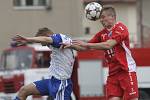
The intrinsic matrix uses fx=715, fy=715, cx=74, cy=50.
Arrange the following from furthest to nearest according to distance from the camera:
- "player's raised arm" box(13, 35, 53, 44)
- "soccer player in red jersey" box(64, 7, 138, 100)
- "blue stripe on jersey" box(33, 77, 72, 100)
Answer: "blue stripe on jersey" box(33, 77, 72, 100), "soccer player in red jersey" box(64, 7, 138, 100), "player's raised arm" box(13, 35, 53, 44)

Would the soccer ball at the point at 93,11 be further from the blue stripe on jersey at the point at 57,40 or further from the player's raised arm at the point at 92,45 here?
the player's raised arm at the point at 92,45

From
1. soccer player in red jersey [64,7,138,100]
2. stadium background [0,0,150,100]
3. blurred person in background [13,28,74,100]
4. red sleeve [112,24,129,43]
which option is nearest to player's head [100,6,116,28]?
soccer player in red jersey [64,7,138,100]

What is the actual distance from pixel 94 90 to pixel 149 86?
1431 mm

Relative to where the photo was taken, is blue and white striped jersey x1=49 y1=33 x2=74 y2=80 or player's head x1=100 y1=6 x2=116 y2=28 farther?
blue and white striped jersey x1=49 y1=33 x2=74 y2=80

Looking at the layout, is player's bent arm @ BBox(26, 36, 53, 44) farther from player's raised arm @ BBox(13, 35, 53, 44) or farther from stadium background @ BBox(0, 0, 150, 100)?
stadium background @ BBox(0, 0, 150, 100)

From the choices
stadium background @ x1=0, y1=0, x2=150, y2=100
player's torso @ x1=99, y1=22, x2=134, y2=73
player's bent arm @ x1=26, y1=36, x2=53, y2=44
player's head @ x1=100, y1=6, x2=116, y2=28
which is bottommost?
stadium background @ x1=0, y1=0, x2=150, y2=100

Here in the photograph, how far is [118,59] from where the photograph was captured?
11.0 m

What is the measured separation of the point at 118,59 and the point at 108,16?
684 millimetres

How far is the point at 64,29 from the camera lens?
112 feet

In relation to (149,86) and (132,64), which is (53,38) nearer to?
(132,64)

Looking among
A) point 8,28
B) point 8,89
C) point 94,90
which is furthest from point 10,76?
point 8,28

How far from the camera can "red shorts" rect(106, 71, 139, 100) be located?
11031 millimetres

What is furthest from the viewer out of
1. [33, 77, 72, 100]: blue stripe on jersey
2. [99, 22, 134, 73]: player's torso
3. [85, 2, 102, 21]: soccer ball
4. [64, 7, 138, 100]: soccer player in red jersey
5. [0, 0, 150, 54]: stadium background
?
[0, 0, 150, 54]: stadium background

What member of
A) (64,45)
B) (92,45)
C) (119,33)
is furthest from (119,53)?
(64,45)
